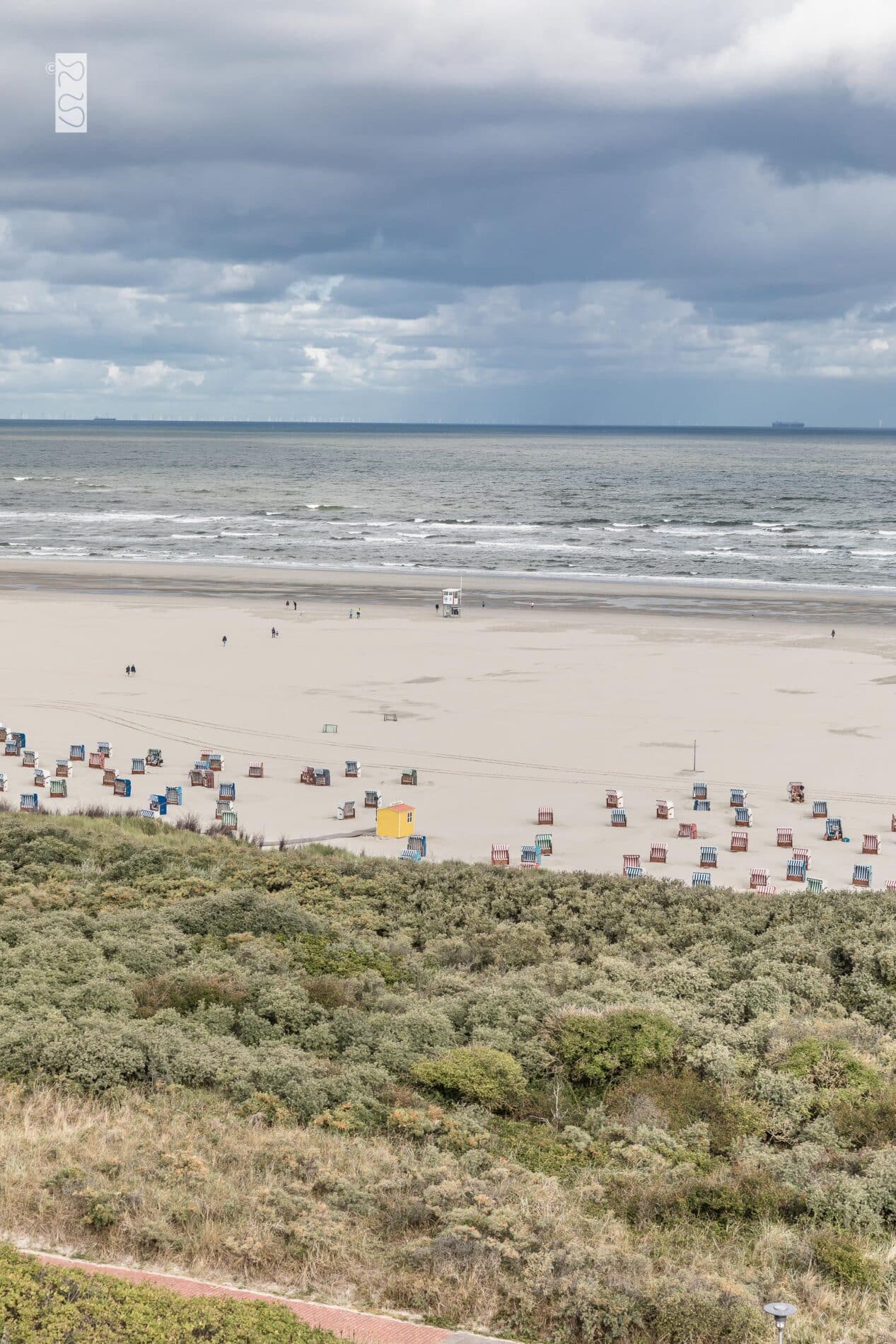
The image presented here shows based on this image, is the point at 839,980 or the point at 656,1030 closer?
the point at 656,1030

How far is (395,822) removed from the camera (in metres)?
26.5

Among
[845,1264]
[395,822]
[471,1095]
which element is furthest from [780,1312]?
[395,822]

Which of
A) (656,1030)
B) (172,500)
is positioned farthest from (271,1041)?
(172,500)

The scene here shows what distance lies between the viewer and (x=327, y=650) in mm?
47781

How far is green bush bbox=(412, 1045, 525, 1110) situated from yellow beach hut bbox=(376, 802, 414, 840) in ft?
42.4

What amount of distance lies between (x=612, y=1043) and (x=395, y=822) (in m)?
12.8

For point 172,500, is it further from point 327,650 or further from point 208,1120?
point 208,1120

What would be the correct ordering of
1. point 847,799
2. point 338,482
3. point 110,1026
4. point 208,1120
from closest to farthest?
1. point 208,1120
2. point 110,1026
3. point 847,799
4. point 338,482

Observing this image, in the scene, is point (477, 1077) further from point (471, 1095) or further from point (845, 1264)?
point (845, 1264)

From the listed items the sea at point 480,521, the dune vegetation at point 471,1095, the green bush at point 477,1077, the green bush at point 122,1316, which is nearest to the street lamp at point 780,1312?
the dune vegetation at point 471,1095

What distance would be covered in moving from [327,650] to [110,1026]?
34241 mm

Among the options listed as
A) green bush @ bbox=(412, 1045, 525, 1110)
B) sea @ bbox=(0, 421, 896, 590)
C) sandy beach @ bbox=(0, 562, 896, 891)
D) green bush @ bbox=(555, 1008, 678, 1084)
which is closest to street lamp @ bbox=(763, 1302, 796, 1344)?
green bush @ bbox=(412, 1045, 525, 1110)

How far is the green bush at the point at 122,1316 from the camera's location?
818cm

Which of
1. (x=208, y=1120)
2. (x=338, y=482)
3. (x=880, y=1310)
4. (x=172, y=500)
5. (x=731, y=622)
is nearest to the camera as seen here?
(x=880, y=1310)
